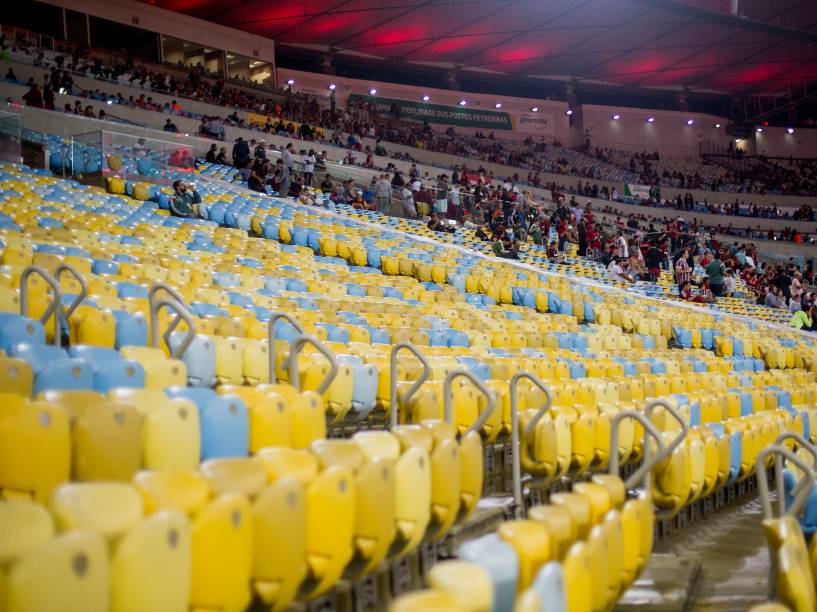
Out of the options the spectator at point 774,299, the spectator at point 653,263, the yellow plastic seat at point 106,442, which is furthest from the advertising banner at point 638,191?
the yellow plastic seat at point 106,442

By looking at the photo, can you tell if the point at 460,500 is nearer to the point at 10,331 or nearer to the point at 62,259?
the point at 10,331

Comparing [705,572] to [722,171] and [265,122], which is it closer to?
[265,122]

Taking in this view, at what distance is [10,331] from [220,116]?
1883 centimetres

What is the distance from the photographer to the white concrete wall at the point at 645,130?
33438mm

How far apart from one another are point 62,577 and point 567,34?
92.6ft

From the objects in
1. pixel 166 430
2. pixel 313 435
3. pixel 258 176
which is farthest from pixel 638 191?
pixel 166 430

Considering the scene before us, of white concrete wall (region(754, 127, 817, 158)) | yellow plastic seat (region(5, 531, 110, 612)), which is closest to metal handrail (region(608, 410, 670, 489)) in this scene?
yellow plastic seat (region(5, 531, 110, 612))

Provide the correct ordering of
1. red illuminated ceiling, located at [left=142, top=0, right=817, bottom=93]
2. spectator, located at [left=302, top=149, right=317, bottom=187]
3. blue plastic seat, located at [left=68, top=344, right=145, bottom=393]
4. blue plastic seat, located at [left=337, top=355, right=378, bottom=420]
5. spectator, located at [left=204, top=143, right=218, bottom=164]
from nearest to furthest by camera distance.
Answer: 1. blue plastic seat, located at [left=68, top=344, right=145, bottom=393]
2. blue plastic seat, located at [left=337, top=355, right=378, bottom=420]
3. spectator, located at [left=302, top=149, right=317, bottom=187]
4. spectator, located at [left=204, top=143, right=218, bottom=164]
5. red illuminated ceiling, located at [left=142, top=0, right=817, bottom=93]

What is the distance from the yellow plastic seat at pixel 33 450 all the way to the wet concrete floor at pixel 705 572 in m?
2.36

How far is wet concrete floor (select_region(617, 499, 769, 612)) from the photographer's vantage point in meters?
3.67

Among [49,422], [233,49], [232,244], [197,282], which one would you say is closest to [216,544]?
[49,422]

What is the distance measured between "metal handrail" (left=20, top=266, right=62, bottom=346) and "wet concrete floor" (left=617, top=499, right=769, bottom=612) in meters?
2.94

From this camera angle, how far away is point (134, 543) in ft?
5.90

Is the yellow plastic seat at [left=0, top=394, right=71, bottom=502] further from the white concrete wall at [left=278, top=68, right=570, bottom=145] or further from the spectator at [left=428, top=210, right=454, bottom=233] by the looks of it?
the white concrete wall at [left=278, top=68, right=570, bottom=145]
